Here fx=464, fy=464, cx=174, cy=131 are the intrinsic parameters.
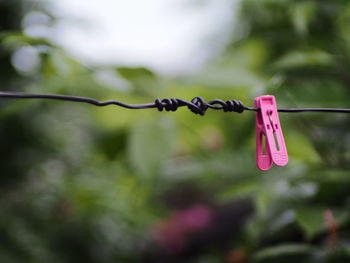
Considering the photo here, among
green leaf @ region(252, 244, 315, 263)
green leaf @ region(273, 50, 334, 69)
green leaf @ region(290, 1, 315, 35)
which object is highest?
green leaf @ region(290, 1, 315, 35)

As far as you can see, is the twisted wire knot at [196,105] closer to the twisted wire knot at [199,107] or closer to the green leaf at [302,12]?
the twisted wire knot at [199,107]

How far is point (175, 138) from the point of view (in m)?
1.06

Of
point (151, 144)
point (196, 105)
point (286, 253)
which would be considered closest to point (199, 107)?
point (196, 105)

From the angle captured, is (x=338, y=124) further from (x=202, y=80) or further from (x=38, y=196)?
(x=38, y=196)

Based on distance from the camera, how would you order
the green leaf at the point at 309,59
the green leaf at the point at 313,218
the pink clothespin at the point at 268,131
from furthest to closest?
the green leaf at the point at 309,59
the green leaf at the point at 313,218
the pink clothespin at the point at 268,131

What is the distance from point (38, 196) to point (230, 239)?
1082 millimetres

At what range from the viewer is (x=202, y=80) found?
1.05 m

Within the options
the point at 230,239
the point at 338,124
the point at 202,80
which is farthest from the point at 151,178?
the point at 230,239

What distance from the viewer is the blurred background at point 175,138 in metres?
1.00

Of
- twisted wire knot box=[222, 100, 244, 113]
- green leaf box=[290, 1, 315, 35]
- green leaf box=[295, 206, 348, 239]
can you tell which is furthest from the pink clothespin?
green leaf box=[290, 1, 315, 35]

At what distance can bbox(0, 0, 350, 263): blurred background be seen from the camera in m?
1.00

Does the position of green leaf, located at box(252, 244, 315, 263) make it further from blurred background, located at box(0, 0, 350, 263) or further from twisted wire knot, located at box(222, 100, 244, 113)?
twisted wire knot, located at box(222, 100, 244, 113)

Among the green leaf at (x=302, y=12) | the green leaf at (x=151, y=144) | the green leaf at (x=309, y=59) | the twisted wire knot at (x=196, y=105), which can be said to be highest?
the green leaf at (x=302, y=12)

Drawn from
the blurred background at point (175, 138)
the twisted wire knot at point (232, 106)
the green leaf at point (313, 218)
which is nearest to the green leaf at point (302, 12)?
the blurred background at point (175, 138)
